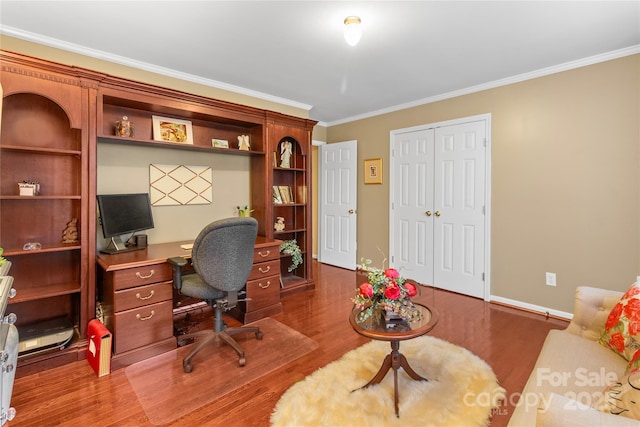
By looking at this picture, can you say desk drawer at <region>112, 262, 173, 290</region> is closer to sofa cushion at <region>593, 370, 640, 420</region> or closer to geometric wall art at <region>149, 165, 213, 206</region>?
geometric wall art at <region>149, 165, 213, 206</region>

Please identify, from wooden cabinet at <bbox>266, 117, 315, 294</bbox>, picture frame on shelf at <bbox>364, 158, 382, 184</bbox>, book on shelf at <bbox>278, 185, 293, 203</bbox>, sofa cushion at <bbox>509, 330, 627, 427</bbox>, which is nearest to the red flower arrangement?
sofa cushion at <bbox>509, 330, 627, 427</bbox>

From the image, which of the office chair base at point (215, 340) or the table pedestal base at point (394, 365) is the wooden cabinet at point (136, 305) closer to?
the office chair base at point (215, 340)

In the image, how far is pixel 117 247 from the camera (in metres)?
2.63

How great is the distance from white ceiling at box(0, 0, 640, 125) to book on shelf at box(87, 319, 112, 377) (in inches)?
87.2

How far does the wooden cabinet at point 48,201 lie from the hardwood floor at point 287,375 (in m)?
0.39

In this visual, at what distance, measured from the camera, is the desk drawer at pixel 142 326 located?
87.2 inches

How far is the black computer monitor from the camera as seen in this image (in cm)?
245

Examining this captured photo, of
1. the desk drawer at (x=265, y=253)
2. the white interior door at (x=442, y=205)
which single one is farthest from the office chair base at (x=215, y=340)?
the white interior door at (x=442, y=205)

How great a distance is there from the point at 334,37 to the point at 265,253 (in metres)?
2.03

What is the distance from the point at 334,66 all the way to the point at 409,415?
2.88 metres

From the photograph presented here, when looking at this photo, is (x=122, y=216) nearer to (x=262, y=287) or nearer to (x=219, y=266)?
(x=219, y=266)

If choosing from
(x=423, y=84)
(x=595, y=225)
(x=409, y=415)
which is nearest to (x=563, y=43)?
(x=423, y=84)

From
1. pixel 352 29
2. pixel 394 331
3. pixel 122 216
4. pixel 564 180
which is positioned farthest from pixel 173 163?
pixel 564 180

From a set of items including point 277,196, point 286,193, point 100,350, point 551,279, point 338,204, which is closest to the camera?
point 100,350
